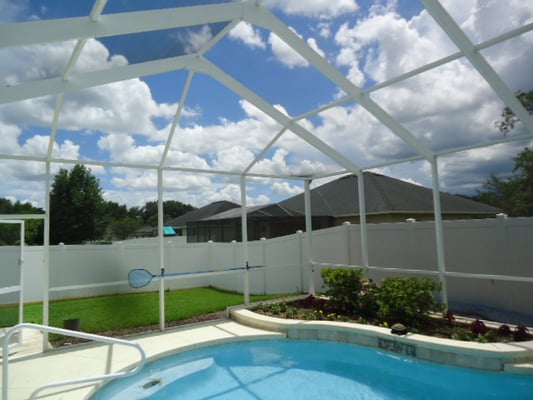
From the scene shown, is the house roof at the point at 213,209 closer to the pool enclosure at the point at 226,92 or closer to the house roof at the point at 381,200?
the house roof at the point at 381,200

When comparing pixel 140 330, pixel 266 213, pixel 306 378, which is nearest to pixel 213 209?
pixel 266 213

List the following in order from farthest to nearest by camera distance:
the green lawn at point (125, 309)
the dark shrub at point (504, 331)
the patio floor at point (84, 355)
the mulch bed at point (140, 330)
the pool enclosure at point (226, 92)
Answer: the green lawn at point (125, 309) → the mulch bed at point (140, 330) → the dark shrub at point (504, 331) → the patio floor at point (84, 355) → the pool enclosure at point (226, 92)

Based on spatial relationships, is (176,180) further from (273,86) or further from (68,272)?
(68,272)

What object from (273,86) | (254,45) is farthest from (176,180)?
(254,45)

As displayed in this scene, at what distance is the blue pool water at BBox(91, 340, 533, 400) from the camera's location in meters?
4.59

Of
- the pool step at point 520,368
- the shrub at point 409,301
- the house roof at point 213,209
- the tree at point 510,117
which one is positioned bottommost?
the pool step at point 520,368

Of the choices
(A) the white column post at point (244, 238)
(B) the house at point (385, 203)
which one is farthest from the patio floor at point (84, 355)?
(B) the house at point (385, 203)

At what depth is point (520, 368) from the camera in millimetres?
4707

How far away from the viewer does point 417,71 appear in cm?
500

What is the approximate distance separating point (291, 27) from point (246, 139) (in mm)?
2756

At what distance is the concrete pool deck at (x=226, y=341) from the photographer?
476cm

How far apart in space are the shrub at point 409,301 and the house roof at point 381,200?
6714 mm

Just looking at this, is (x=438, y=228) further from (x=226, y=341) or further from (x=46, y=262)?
(x=46, y=262)

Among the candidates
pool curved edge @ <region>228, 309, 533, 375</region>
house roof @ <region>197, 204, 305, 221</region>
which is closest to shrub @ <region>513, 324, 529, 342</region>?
pool curved edge @ <region>228, 309, 533, 375</region>
